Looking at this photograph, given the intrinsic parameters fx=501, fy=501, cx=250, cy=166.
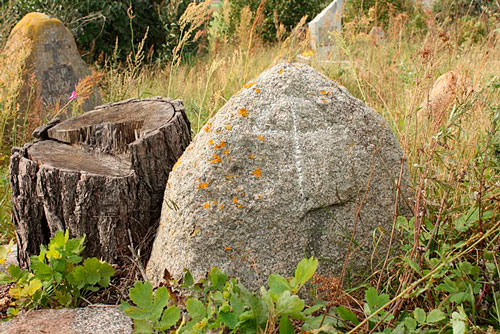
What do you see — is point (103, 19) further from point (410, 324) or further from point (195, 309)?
point (410, 324)

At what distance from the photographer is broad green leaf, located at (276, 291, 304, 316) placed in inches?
64.6

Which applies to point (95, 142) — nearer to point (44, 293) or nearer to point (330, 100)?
point (44, 293)

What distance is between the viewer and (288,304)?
164 cm

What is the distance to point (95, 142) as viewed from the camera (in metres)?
2.90

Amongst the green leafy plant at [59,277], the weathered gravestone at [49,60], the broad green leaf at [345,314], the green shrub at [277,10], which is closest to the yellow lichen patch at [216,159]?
the green leafy plant at [59,277]

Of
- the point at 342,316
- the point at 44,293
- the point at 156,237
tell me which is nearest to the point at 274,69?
the point at 156,237

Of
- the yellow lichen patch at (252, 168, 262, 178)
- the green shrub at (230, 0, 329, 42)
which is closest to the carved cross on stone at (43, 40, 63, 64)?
the yellow lichen patch at (252, 168, 262, 178)

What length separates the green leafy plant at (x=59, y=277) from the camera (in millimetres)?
2295

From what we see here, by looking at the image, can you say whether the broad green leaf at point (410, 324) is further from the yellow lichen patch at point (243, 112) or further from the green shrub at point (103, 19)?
the green shrub at point (103, 19)

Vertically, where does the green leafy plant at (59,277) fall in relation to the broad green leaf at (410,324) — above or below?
below

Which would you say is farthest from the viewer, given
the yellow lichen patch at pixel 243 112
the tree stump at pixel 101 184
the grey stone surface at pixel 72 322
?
the tree stump at pixel 101 184

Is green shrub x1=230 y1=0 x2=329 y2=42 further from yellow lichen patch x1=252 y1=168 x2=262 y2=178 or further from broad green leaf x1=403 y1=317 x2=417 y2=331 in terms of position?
broad green leaf x1=403 y1=317 x2=417 y2=331

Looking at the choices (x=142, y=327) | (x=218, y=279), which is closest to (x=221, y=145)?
(x=218, y=279)

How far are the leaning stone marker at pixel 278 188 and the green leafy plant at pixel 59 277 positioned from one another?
Answer: 0.29m
